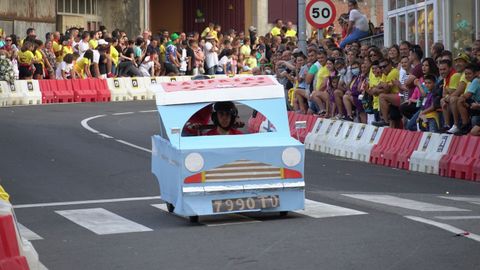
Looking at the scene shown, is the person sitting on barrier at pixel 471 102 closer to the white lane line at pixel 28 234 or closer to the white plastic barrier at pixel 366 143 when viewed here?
the white plastic barrier at pixel 366 143

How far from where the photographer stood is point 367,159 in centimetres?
2409

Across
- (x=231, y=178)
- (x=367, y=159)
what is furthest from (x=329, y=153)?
(x=231, y=178)

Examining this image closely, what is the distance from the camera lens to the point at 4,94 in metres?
39.8

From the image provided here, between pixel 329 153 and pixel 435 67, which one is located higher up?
pixel 435 67

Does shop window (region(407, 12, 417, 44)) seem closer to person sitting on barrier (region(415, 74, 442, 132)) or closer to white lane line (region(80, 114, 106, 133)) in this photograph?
person sitting on barrier (region(415, 74, 442, 132))

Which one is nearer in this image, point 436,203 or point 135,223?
point 135,223

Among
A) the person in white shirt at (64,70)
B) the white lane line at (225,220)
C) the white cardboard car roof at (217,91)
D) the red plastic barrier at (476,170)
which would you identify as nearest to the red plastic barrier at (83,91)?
the person in white shirt at (64,70)

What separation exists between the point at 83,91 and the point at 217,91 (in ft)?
89.7

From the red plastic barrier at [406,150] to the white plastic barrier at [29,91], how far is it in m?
19.5

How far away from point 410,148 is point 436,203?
6.24 meters

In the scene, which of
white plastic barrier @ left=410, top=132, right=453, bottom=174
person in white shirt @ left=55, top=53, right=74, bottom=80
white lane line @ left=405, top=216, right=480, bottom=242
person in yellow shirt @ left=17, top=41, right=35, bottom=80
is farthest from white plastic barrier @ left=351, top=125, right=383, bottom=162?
person in white shirt @ left=55, top=53, right=74, bottom=80

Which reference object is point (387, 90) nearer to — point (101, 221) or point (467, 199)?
point (467, 199)

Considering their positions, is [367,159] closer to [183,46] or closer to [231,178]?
[231,178]

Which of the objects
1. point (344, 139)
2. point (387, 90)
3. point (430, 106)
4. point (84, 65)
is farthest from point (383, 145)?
point (84, 65)
